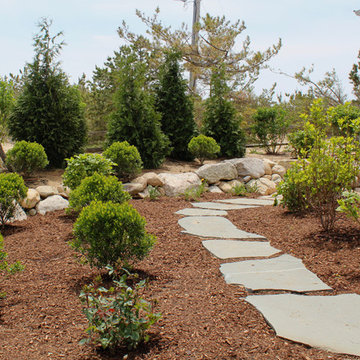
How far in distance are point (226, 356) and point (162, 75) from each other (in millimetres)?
8979

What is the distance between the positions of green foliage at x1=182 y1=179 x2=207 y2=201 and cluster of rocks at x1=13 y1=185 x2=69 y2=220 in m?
2.14

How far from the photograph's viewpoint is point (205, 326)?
2.34 metres

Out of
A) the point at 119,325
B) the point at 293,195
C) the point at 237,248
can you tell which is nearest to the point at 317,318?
the point at 119,325

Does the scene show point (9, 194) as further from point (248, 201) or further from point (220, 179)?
point (220, 179)

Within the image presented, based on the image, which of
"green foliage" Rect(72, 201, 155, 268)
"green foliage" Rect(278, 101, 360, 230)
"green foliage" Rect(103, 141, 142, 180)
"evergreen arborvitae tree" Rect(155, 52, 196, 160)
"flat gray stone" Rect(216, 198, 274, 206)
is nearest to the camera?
"green foliage" Rect(72, 201, 155, 268)

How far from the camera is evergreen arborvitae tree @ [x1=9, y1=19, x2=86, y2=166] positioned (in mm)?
7914

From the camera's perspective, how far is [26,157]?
689 cm

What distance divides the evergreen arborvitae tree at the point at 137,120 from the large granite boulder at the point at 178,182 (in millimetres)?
1272

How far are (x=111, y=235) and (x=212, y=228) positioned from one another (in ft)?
6.18

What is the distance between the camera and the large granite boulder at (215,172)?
26.4ft

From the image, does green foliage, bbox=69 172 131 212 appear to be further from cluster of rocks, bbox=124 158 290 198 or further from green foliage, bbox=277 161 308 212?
green foliage, bbox=277 161 308 212

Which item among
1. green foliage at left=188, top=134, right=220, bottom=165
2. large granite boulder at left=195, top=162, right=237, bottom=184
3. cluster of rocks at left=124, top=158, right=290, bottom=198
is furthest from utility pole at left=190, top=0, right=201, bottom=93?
large granite boulder at left=195, top=162, right=237, bottom=184

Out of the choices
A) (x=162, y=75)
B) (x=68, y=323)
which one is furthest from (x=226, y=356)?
(x=162, y=75)

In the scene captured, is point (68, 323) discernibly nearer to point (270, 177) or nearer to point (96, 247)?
point (96, 247)
